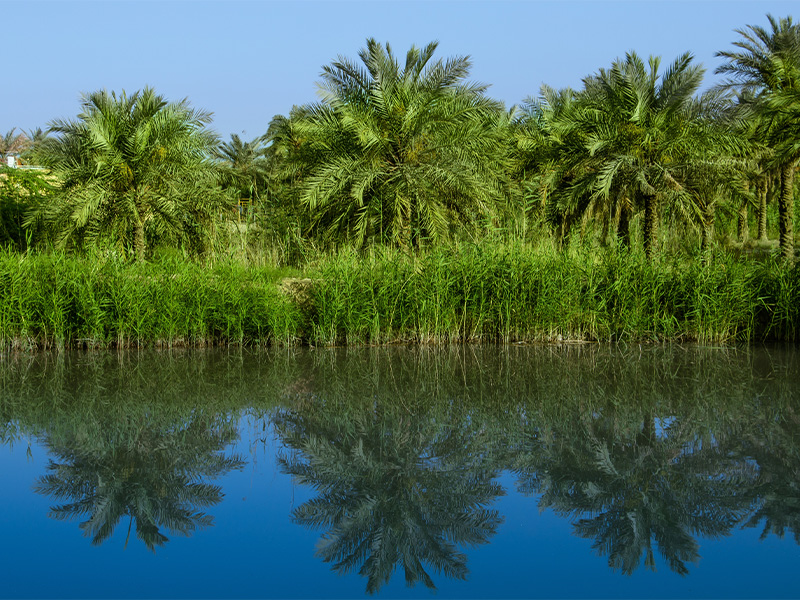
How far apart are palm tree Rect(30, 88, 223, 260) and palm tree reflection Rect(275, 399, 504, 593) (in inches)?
390

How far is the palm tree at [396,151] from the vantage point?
1575 centimetres

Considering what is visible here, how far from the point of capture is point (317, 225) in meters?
17.0

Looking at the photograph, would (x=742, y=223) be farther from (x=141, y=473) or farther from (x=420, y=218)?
(x=141, y=473)

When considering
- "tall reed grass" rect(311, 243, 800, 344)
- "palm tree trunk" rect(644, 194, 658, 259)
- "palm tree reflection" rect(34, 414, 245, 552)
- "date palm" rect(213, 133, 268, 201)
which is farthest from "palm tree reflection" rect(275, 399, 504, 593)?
"date palm" rect(213, 133, 268, 201)

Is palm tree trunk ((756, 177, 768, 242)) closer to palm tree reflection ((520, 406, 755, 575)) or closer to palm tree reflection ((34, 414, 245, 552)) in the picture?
palm tree reflection ((520, 406, 755, 575))

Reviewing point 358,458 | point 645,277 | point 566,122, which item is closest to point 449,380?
point 358,458

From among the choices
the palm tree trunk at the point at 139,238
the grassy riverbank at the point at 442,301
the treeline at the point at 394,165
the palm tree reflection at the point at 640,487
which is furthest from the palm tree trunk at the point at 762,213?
the palm tree reflection at the point at 640,487

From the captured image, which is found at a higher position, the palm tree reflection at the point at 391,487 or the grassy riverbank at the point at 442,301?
the grassy riverbank at the point at 442,301

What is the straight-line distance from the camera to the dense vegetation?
484 inches

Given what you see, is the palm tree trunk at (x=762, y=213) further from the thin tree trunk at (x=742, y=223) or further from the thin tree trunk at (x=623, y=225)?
the thin tree trunk at (x=623, y=225)

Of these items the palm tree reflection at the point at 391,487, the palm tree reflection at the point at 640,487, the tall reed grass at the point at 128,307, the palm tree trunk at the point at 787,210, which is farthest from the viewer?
the palm tree trunk at the point at 787,210

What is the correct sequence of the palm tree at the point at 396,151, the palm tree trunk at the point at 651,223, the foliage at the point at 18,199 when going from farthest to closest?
1. the foliage at the point at 18,199
2. the palm tree trunk at the point at 651,223
3. the palm tree at the point at 396,151

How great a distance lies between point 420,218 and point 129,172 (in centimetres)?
612

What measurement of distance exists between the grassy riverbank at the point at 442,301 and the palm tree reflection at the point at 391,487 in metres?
4.39
